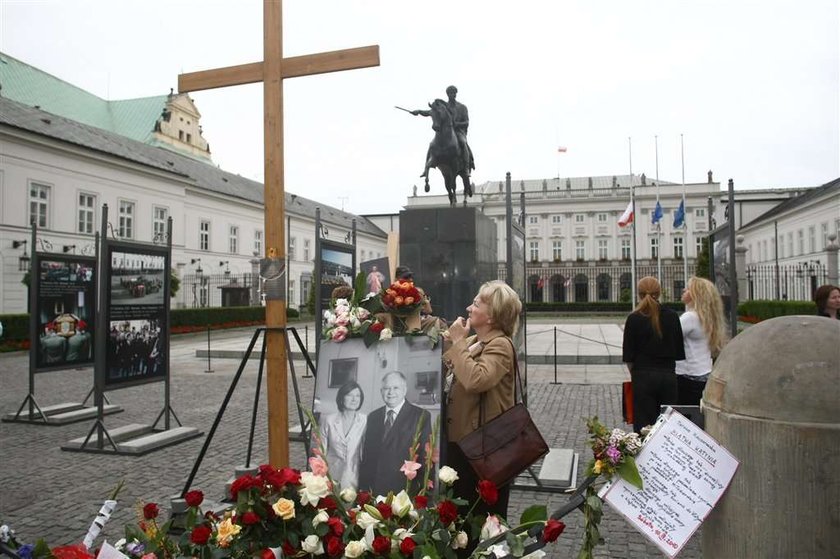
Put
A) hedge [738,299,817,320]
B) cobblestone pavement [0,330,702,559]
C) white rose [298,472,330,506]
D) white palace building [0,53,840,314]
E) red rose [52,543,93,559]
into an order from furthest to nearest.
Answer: white palace building [0,53,840,314]
hedge [738,299,817,320]
cobblestone pavement [0,330,702,559]
white rose [298,472,330,506]
red rose [52,543,93,559]

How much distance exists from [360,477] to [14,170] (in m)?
30.3

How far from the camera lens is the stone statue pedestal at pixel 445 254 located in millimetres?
11586

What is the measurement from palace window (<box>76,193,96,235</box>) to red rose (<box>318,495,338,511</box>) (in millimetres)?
33341

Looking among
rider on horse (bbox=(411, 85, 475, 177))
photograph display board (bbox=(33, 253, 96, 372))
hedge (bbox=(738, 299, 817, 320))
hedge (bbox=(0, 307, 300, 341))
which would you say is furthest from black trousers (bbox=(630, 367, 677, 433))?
hedge (bbox=(0, 307, 300, 341))

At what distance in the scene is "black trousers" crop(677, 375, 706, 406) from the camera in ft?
16.4

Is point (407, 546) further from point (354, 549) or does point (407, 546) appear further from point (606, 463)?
point (606, 463)

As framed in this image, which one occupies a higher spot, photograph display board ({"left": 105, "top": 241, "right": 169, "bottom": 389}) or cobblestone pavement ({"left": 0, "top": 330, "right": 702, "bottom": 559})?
photograph display board ({"left": 105, "top": 241, "right": 169, "bottom": 389})

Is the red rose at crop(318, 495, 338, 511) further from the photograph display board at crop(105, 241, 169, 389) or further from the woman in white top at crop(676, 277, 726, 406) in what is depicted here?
the photograph display board at crop(105, 241, 169, 389)

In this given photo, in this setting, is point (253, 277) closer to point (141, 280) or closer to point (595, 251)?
point (141, 280)

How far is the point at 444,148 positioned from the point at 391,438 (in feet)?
34.6

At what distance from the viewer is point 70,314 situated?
→ 9227mm

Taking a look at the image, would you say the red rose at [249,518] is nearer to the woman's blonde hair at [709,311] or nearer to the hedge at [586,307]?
the woman's blonde hair at [709,311]

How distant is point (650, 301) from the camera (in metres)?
4.87

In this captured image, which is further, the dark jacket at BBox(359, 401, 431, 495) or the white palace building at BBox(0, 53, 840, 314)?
the white palace building at BBox(0, 53, 840, 314)
